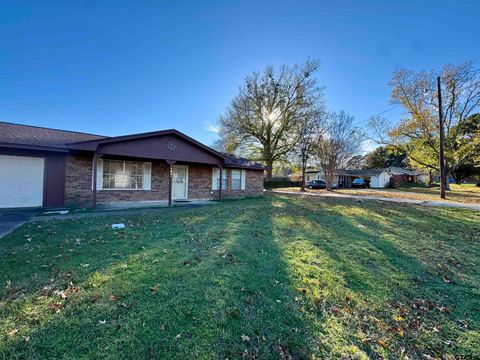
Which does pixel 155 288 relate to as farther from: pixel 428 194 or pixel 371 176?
pixel 371 176

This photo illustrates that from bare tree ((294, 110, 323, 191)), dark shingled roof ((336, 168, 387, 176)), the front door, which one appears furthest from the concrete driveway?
dark shingled roof ((336, 168, 387, 176))

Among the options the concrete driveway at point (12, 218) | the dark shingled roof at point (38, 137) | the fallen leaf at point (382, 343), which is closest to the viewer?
the fallen leaf at point (382, 343)

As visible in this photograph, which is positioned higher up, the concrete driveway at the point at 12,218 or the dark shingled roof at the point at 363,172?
the dark shingled roof at the point at 363,172

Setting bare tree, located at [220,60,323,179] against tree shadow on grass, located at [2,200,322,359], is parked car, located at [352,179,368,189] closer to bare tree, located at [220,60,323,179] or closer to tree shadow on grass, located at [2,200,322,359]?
bare tree, located at [220,60,323,179]

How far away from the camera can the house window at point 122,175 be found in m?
11.1

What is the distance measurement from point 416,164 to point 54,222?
114 feet

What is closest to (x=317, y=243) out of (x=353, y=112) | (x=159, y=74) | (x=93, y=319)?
(x=93, y=319)

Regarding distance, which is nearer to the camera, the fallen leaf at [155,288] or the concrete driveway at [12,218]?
the fallen leaf at [155,288]

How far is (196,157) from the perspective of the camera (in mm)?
12758

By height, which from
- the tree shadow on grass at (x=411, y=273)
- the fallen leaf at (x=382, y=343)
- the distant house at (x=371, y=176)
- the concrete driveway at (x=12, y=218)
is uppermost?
the distant house at (x=371, y=176)

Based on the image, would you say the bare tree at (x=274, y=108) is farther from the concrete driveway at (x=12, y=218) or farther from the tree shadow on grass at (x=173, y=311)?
the tree shadow on grass at (x=173, y=311)

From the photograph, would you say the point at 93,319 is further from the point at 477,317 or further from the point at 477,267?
the point at 477,267

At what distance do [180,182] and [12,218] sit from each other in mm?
7506

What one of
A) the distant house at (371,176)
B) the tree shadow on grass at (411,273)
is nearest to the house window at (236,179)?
the tree shadow on grass at (411,273)
